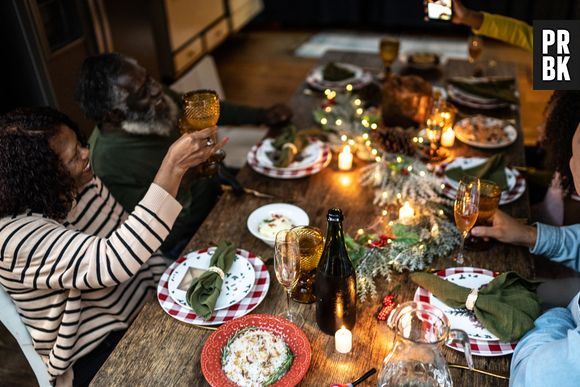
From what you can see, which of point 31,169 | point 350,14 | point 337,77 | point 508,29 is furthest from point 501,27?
point 350,14

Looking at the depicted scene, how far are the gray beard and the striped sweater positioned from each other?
418mm

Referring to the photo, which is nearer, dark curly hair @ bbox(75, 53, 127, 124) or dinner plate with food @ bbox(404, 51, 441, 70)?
dark curly hair @ bbox(75, 53, 127, 124)

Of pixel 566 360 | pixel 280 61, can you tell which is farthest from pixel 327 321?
pixel 280 61

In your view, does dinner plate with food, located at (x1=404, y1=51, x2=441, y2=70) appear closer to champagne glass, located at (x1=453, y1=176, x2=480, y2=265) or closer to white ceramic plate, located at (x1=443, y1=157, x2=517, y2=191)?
white ceramic plate, located at (x1=443, y1=157, x2=517, y2=191)

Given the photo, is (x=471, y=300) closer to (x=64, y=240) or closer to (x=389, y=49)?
(x=64, y=240)

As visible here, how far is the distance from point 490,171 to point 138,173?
1229 millimetres

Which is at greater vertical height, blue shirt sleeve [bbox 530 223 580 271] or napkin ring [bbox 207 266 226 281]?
napkin ring [bbox 207 266 226 281]

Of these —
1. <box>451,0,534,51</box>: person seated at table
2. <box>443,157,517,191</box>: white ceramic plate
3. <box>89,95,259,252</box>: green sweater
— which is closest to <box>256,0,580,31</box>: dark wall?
<box>451,0,534,51</box>: person seated at table

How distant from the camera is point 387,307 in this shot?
1286 millimetres

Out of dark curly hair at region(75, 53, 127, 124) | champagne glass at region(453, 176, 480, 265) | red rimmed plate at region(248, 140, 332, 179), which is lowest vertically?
red rimmed plate at region(248, 140, 332, 179)

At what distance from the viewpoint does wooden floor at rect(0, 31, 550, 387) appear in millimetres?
4188

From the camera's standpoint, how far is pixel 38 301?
1392 mm

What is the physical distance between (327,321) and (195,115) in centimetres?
69

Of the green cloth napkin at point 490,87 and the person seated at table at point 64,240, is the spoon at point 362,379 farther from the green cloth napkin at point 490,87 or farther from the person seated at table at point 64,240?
the green cloth napkin at point 490,87
